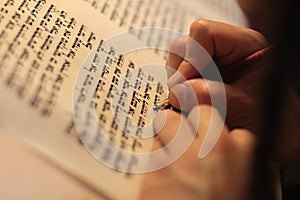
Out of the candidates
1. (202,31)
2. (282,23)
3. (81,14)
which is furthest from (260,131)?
(81,14)

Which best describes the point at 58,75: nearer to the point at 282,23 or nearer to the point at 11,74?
the point at 11,74

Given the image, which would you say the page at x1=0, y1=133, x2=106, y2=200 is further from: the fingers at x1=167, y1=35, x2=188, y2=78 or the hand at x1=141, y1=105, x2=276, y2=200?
the fingers at x1=167, y1=35, x2=188, y2=78

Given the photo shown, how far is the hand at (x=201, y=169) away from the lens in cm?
38

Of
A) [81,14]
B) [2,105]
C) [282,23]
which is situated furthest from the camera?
[81,14]

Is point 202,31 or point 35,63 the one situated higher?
point 202,31

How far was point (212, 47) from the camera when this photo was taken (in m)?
0.47

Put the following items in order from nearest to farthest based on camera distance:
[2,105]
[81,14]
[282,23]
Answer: [282,23] < [2,105] < [81,14]

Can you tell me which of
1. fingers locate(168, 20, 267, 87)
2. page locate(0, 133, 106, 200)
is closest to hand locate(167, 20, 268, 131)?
fingers locate(168, 20, 267, 87)

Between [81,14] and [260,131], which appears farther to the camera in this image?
[81,14]

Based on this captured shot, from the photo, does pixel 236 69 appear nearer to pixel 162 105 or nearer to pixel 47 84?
pixel 162 105

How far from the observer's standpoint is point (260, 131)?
12.2 inches

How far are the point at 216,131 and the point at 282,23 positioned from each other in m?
0.15

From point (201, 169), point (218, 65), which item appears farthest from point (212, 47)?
point (201, 169)

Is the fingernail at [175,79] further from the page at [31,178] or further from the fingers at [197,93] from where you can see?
the page at [31,178]
